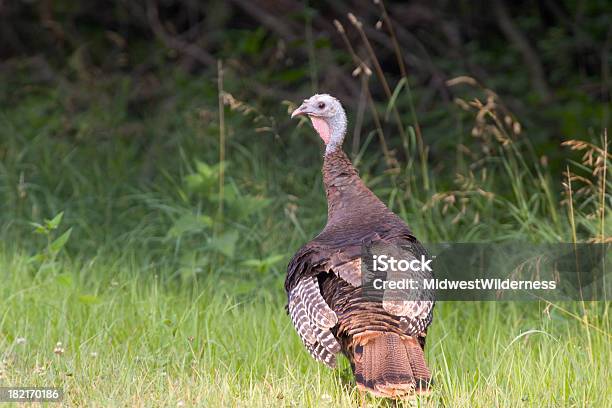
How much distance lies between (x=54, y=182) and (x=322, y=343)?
354 cm

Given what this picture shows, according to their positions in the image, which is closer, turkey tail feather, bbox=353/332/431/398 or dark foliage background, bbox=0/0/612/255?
turkey tail feather, bbox=353/332/431/398

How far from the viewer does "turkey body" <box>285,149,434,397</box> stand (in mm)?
3818

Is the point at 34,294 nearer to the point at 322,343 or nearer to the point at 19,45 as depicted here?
the point at 322,343

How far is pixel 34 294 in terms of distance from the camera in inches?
205

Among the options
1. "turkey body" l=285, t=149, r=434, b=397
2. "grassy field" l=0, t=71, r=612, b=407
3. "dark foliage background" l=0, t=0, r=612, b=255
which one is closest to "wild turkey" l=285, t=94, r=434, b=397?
"turkey body" l=285, t=149, r=434, b=397

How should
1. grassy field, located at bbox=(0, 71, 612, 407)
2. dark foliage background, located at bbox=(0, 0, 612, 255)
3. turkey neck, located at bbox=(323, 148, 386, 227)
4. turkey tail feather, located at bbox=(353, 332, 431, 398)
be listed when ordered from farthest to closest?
dark foliage background, located at bbox=(0, 0, 612, 255) → turkey neck, located at bbox=(323, 148, 386, 227) → grassy field, located at bbox=(0, 71, 612, 407) → turkey tail feather, located at bbox=(353, 332, 431, 398)

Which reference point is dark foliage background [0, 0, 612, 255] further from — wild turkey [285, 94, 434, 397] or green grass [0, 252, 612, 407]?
wild turkey [285, 94, 434, 397]

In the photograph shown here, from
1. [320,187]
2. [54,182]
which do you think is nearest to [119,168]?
[54,182]

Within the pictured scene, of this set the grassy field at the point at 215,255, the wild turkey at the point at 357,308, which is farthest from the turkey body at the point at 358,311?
the grassy field at the point at 215,255

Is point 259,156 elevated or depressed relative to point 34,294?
elevated

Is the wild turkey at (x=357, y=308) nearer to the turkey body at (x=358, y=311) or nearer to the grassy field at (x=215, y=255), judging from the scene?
the turkey body at (x=358, y=311)

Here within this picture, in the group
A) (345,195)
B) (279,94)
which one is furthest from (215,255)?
(279,94)

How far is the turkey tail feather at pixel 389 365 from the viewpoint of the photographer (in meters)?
3.75

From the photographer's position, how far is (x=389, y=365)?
3811mm
